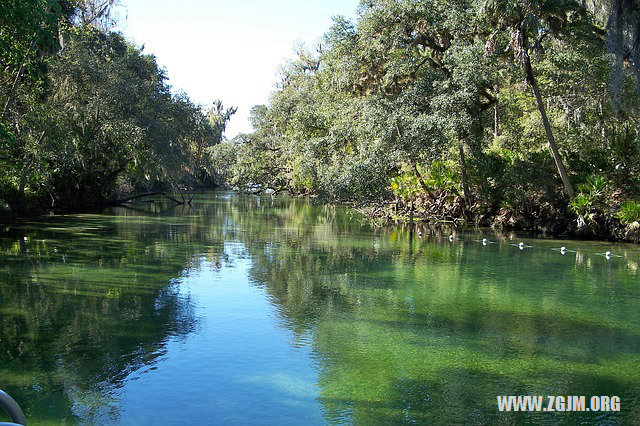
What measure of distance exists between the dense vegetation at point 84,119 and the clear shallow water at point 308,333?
3.85 metres

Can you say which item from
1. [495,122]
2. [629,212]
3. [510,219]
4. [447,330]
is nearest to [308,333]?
[447,330]

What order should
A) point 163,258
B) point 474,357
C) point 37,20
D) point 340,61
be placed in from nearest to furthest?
point 474,357 < point 37,20 < point 163,258 < point 340,61

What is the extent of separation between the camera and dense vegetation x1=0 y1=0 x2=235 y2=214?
685 inches

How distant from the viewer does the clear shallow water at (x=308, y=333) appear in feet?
19.1

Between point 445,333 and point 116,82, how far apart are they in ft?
61.5

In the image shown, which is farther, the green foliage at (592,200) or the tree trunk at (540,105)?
the green foliage at (592,200)

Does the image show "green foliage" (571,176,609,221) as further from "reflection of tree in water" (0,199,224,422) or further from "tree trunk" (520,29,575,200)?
"reflection of tree in water" (0,199,224,422)

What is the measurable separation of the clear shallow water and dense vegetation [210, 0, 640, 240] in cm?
489

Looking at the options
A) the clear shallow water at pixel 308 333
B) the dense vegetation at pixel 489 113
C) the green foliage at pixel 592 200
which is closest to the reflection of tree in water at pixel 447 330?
the clear shallow water at pixel 308 333

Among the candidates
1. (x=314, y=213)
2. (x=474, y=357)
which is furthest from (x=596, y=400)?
(x=314, y=213)

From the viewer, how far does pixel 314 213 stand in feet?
100

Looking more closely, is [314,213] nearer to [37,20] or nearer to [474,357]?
[37,20]

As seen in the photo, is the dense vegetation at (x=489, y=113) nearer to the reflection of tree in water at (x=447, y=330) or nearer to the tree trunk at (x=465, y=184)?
the tree trunk at (x=465, y=184)

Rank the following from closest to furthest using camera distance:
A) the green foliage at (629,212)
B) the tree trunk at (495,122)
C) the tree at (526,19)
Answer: the tree at (526,19) < the green foliage at (629,212) < the tree trunk at (495,122)
